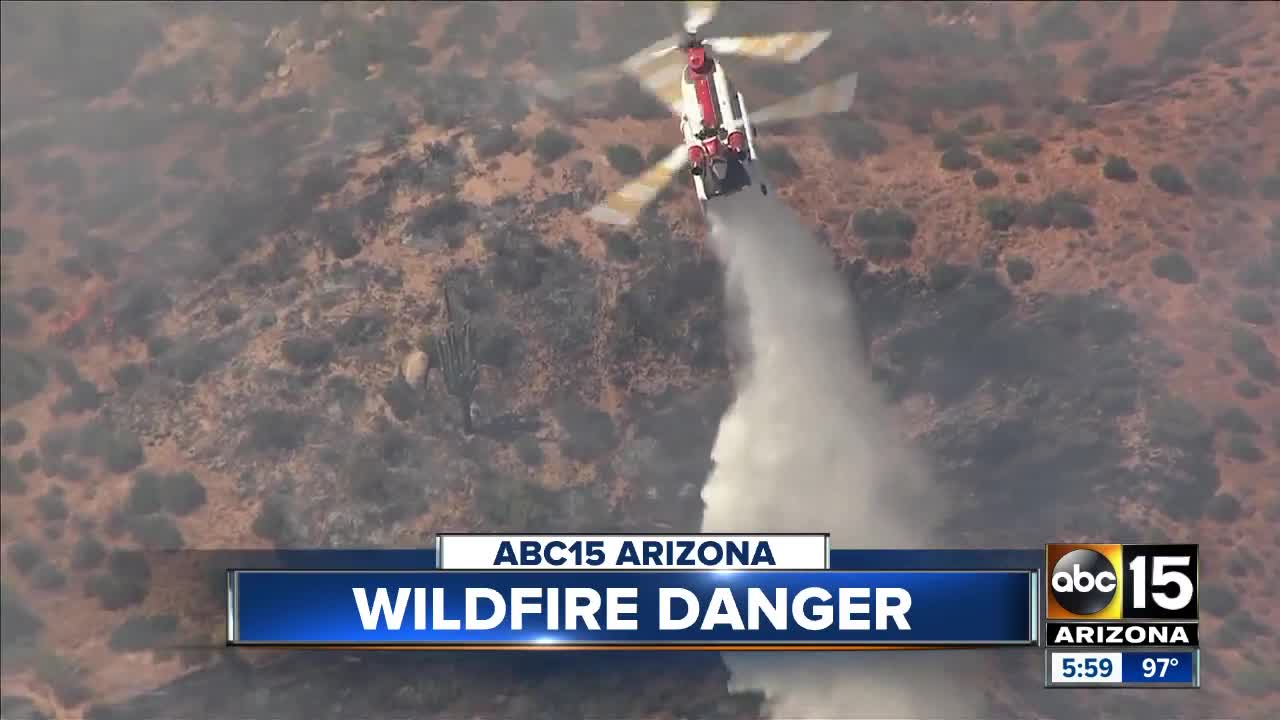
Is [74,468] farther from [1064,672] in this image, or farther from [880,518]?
[1064,672]

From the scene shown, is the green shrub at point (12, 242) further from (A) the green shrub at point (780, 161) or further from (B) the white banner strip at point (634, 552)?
(B) the white banner strip at point (634, 552)

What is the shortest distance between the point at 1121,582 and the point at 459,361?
40.7 m

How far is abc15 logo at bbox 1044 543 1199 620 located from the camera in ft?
216

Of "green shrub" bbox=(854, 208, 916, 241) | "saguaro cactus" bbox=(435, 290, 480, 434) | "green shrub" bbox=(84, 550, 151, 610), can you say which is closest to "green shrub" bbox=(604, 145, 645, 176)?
"green shrub" bbox=(854, 208, 916, 241)

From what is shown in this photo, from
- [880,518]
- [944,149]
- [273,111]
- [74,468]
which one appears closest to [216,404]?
[74,468]

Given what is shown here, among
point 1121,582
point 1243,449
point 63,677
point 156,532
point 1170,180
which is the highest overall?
point 1170,180

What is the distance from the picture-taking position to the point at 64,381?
324 feet

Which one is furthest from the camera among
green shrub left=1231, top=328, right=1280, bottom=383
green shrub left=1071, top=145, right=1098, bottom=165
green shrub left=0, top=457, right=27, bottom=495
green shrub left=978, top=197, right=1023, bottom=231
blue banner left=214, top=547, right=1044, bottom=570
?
green shrub left=1071, top=145, right=1098, bottom=165

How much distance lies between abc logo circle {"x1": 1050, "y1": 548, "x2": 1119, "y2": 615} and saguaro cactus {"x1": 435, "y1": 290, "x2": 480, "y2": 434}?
121 ft

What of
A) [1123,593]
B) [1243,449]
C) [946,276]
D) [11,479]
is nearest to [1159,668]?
[1123,593]

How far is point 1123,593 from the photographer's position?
2591 inches

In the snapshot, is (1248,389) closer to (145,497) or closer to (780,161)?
(780,161)

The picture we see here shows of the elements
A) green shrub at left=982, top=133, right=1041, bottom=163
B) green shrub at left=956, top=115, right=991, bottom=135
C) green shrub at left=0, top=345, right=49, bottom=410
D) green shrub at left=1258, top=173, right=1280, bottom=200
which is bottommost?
green shrub at left=0, top=345, right=49, bottom=410

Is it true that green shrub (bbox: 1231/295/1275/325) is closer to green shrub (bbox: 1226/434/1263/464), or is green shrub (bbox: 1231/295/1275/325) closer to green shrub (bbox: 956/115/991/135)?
green shrub (bbox: 1226/434/1263/464)
